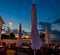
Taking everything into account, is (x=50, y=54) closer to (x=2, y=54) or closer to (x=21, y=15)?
(x=2, y=54)

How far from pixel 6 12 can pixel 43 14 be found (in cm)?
731

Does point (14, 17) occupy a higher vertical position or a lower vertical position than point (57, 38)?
higher

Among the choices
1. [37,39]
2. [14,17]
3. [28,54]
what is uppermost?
[14,17]

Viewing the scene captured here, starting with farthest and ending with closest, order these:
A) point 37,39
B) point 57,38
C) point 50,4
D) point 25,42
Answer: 1. point 50,4
2. point 25,42
3. point 57,38
4. point 37,39

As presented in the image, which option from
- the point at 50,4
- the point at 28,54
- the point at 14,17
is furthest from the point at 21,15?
the point at 28,54

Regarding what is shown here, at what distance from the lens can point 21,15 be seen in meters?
27.2

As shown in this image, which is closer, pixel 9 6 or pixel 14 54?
pixel 14 54

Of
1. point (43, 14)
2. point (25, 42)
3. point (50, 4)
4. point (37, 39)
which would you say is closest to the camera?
point (37, 39)

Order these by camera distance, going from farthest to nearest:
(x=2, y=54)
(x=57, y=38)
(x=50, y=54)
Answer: (x=57, y=38), (x=50, y=54), (x=2, y=54)

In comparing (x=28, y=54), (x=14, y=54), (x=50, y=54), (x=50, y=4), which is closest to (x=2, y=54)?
(x=14, y=54)

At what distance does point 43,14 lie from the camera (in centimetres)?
2681

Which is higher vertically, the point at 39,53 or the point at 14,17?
the point at 14,17

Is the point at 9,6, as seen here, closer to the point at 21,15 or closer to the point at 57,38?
the point at 21,15

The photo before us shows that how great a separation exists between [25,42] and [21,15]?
12.9 metres
